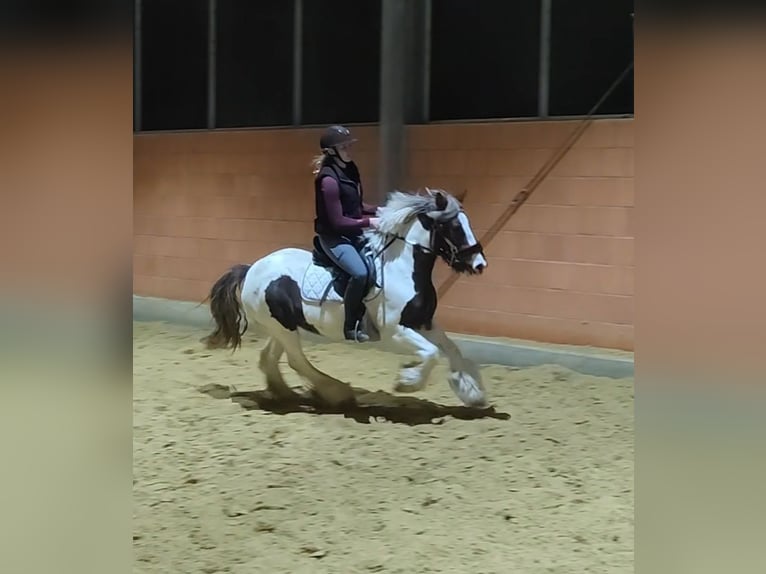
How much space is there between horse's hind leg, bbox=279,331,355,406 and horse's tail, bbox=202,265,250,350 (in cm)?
15

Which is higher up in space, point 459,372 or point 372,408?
point 459,372

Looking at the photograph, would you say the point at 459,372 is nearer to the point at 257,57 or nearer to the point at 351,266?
the point at 351,266

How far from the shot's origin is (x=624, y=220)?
3615 millimetres

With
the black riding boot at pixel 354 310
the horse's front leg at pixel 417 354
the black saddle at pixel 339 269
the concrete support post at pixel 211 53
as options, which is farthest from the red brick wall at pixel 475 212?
the horse's front leg at pixel 417 354

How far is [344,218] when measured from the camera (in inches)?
111

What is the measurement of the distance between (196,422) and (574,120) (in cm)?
187

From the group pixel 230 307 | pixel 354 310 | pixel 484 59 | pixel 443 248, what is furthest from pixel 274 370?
pixel 484 59

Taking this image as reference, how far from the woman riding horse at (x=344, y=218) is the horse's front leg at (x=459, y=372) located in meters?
0.21

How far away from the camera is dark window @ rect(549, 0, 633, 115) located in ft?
11.5

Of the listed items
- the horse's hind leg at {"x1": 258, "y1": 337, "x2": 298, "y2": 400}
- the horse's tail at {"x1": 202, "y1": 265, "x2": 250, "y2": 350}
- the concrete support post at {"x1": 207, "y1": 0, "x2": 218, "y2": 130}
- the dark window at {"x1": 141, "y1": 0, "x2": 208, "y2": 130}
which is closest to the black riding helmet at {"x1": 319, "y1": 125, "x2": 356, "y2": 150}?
the horse's tail at {"x1": 202, "y1": 265, "x2": 250, "y2": 350}

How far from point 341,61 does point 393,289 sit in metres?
1.76
